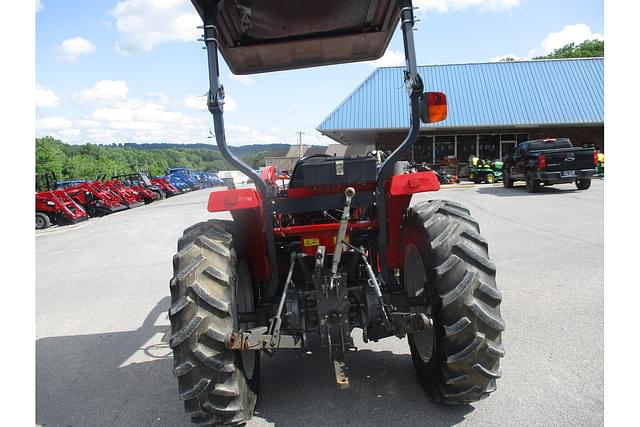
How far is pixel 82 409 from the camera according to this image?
3596mm

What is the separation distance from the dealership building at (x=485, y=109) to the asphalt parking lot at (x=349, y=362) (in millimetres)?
16773

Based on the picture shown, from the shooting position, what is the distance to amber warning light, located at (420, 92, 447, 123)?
2896mm

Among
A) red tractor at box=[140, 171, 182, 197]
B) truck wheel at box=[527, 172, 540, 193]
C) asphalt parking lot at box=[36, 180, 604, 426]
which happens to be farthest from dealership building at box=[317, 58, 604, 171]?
asphalt parking lot at box=[36, 180, 604, 426]

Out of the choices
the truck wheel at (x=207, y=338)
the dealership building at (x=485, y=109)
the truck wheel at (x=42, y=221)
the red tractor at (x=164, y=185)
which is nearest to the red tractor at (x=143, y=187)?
the red tractor at (x=164, y=185)

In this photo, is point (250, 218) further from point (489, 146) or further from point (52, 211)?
point (489, 146)

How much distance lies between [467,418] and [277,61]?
336 cm

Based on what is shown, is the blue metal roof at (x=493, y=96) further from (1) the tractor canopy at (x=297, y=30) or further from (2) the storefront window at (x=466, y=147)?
(1) the tractor canopy at (x=297, y=30)

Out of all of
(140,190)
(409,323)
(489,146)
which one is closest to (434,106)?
(409,323)

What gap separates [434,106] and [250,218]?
1.47 m

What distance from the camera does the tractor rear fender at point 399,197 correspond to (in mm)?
3145

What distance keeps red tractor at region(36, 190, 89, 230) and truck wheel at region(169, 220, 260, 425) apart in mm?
15789
